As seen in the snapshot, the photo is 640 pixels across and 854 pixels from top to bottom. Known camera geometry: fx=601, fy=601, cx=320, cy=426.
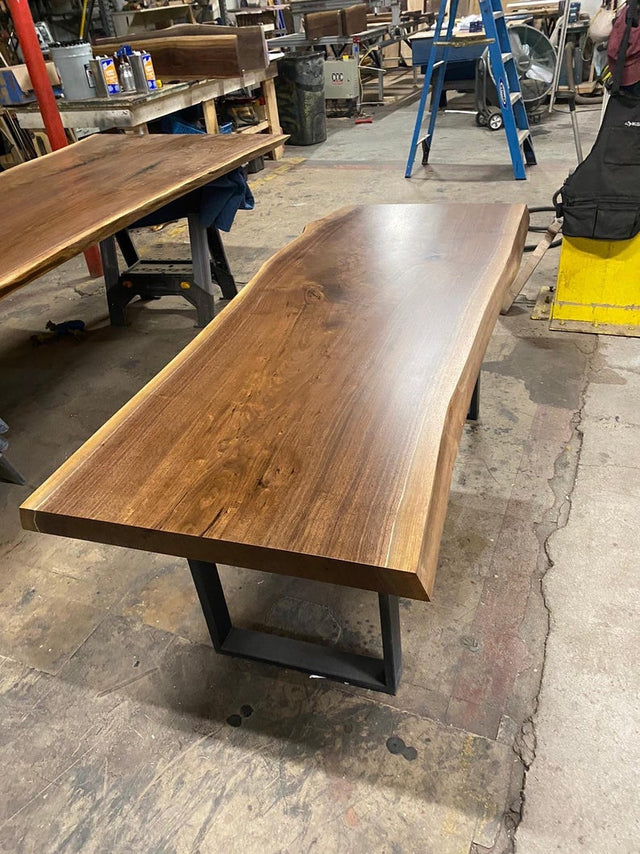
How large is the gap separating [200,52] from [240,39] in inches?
11.3

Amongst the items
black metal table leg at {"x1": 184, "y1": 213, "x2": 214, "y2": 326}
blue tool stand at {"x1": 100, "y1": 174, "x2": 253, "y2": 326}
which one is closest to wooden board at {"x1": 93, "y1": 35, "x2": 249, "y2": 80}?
blue tool stand at {"x1": 100, "y1": 174, "x2": 253, "y2": 326}

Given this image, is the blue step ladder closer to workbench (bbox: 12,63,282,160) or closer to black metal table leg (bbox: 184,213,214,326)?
workbench (bbox: 12,63,282,160)

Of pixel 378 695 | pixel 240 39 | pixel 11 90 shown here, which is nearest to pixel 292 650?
pixel 378 695

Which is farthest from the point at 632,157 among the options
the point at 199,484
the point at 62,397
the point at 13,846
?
the point at 13,846

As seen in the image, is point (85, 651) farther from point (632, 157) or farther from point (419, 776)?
point (632, 157)

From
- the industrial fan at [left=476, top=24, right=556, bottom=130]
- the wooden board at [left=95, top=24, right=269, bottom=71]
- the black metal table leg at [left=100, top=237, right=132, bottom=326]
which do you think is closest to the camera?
the black metal table leg at [left=100, top=237, right=132, bottom=326]

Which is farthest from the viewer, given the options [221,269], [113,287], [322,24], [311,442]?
[322,24]

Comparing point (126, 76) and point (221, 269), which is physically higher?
point (126, 76)

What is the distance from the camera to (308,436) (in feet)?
3.06

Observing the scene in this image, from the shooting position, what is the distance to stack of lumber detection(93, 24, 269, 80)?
3.82 m

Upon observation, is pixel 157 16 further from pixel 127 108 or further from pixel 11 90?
pixel 127 108

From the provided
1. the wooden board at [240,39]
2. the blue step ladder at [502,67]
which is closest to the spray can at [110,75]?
the wooden board at [240,39]

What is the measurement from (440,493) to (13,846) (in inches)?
37.3

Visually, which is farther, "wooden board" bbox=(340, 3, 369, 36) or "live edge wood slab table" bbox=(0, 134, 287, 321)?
"wooden board" bbox=(340, 3, 369, 36)
